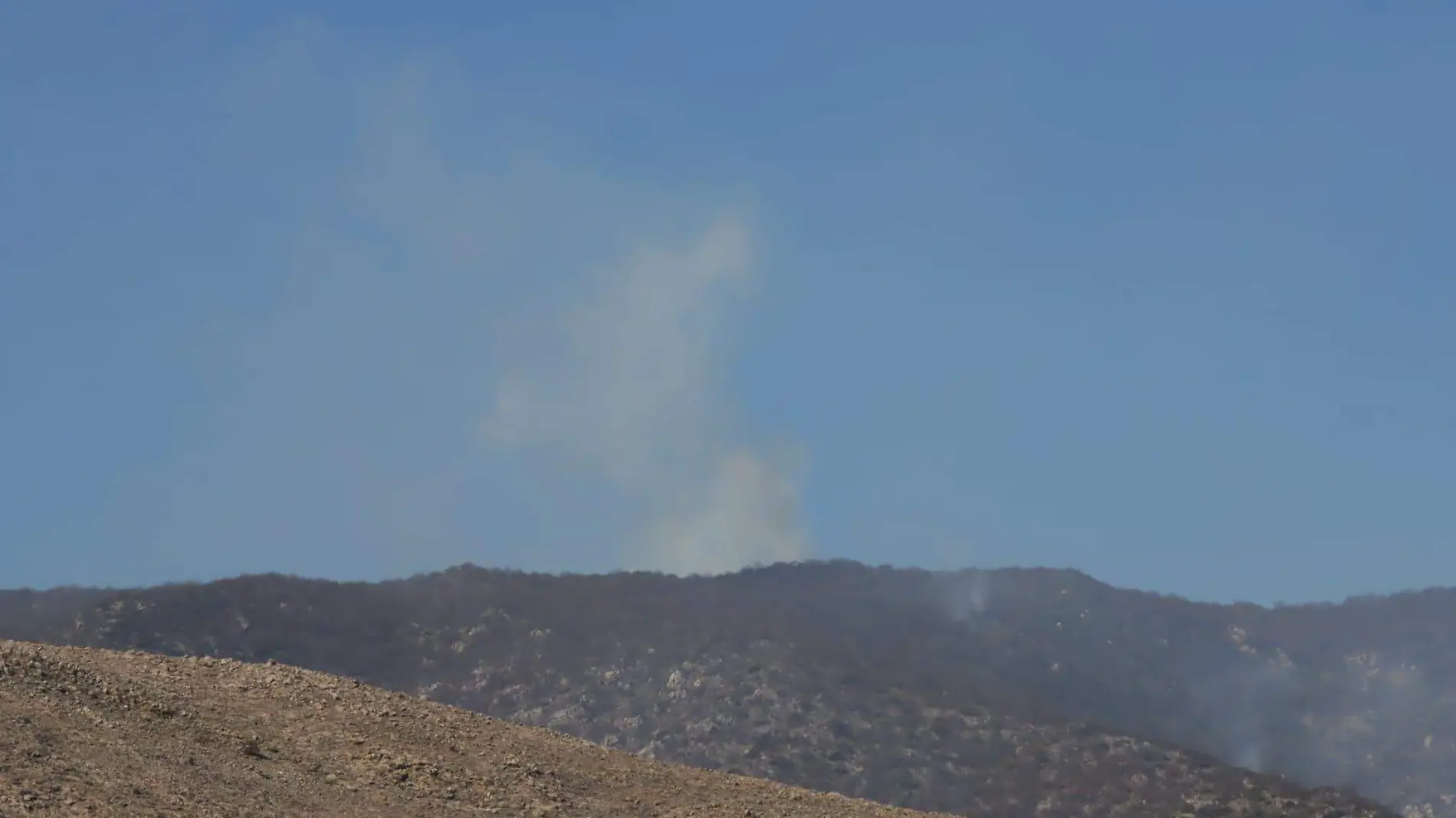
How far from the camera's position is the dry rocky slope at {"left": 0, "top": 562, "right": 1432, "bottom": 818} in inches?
3477

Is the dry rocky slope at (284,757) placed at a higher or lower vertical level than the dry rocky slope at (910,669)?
lower

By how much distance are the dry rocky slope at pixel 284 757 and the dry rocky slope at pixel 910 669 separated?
169 ft

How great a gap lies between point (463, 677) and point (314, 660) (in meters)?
9.43

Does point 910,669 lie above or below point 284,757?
above

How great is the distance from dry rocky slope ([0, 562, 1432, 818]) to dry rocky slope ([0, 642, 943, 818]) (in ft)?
169

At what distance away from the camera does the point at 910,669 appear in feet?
341

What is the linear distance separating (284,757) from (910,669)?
77.5 m

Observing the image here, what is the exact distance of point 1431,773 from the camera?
350 feet

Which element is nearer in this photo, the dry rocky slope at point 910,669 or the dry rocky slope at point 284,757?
the dry rocky slope at point 284,757

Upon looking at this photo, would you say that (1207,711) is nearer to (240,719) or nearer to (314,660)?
(314,660)

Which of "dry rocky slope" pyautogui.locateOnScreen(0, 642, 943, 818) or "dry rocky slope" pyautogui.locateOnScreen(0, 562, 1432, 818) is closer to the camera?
"dry rocky slope" pyautogui.locateOnScreen(0, 642, 943, 818)

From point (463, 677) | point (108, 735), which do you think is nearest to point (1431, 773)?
point (463, 677)

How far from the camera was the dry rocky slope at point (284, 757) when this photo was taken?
85.5ft

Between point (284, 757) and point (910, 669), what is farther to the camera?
point (910, 669)
